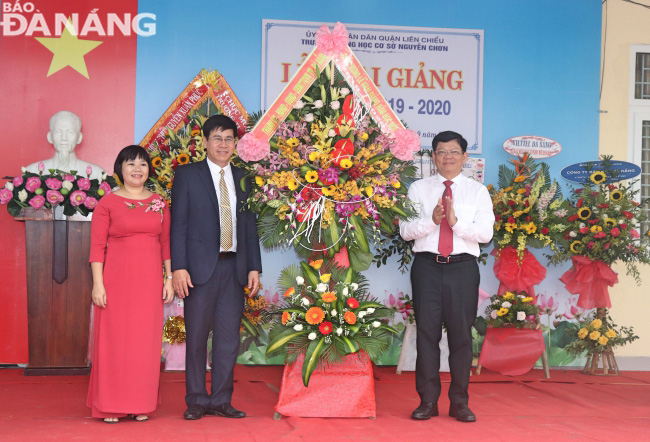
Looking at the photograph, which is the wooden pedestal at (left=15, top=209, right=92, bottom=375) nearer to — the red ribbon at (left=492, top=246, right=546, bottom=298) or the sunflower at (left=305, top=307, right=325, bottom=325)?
the sunflower at (left=305, top=307, right=325, bottom=325)

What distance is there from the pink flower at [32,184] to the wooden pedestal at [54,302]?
0.56ft

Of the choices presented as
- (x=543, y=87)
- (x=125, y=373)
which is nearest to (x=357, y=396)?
(x=125, y=373)

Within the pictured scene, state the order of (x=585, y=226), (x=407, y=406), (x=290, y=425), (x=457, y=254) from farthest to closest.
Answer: (x=585, y=226)
(x=407, y=406)
(x=457, y=254)
(x=290, y=425)

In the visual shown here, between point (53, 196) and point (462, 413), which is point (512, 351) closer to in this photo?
point (462, 413)

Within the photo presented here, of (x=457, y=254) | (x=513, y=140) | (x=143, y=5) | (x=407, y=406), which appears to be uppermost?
(x=143, y=5)

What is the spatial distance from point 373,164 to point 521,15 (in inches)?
116

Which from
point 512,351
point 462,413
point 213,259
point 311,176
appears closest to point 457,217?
point 311,176

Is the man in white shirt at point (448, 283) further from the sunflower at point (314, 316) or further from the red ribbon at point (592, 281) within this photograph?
the red ribbon at point (592, 281)

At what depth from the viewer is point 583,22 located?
5.84 metres

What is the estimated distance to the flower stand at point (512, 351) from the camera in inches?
205

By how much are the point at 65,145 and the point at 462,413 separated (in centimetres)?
346

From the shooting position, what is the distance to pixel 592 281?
5332 millimetres

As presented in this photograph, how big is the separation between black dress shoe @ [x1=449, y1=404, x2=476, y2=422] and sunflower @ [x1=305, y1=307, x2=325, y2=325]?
0.88 m

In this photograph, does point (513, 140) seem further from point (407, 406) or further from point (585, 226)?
point (407, 406)
